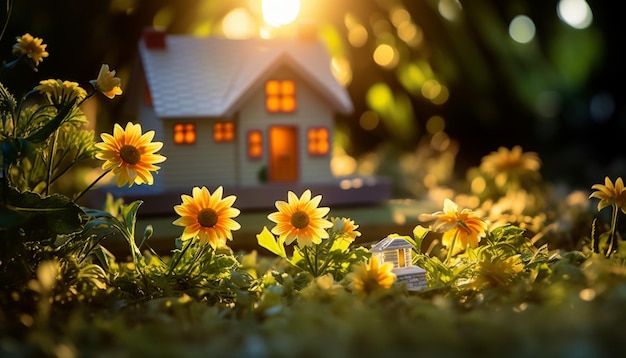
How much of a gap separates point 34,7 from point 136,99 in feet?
3.89

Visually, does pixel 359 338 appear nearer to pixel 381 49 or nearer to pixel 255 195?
pixel 255 195

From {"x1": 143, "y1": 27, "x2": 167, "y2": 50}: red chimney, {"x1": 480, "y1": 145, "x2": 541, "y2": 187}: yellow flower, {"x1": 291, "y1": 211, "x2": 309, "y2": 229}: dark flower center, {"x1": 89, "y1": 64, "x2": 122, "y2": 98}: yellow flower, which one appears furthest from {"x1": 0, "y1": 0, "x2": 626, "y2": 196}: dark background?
{"x1": 291, "y1": 211, "x2": 309, "y2": 229}: dark flower center

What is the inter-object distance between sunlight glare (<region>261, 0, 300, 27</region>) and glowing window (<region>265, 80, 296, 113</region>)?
0.42 m

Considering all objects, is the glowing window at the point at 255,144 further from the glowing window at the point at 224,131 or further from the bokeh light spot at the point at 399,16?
the bokeh light spot at the point at 399,16

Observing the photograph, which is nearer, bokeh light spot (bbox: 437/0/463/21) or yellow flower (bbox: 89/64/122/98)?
yellow flower (bbox: 89/64/122/98)

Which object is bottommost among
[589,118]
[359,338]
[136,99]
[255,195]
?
[359,338]

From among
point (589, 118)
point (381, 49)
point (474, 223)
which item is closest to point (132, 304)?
point (474, 223)

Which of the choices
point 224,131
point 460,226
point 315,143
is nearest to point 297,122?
point 315,143

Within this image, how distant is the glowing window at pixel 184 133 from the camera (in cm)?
244

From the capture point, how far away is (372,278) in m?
1.26

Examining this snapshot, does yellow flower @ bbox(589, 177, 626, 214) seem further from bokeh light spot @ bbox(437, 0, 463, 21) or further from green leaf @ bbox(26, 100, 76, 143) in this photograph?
bokeh light spot @ bbox(437, 0, 463, 21)

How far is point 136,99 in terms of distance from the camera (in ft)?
8.99

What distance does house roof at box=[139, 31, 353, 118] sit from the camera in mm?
2512

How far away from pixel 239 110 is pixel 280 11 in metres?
0.65
